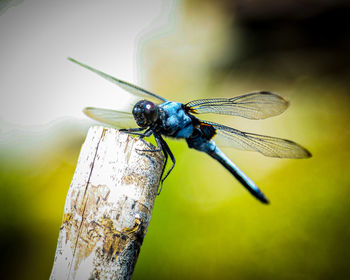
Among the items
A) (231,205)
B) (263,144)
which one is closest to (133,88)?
(263,144)

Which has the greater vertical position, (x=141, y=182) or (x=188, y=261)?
(x=141, y=182)

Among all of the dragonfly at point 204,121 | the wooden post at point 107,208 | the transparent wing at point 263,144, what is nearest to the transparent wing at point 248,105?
the dragonfly at point 204,121

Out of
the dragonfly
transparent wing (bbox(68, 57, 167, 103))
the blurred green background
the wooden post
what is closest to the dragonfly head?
the dragonfly

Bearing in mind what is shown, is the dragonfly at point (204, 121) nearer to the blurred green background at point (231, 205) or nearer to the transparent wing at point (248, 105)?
the transparent wing at point (248, 105)

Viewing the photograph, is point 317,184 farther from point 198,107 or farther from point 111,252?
point 111,252

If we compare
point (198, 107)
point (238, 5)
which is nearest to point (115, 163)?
point (198, 107)

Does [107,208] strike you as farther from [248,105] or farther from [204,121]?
[248,105]

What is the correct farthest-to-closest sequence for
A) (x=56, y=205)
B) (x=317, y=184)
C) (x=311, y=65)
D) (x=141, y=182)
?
(x=311, y=65)
(x=56, y=205)
(x=317, y=184)
(x=141, y=182)
